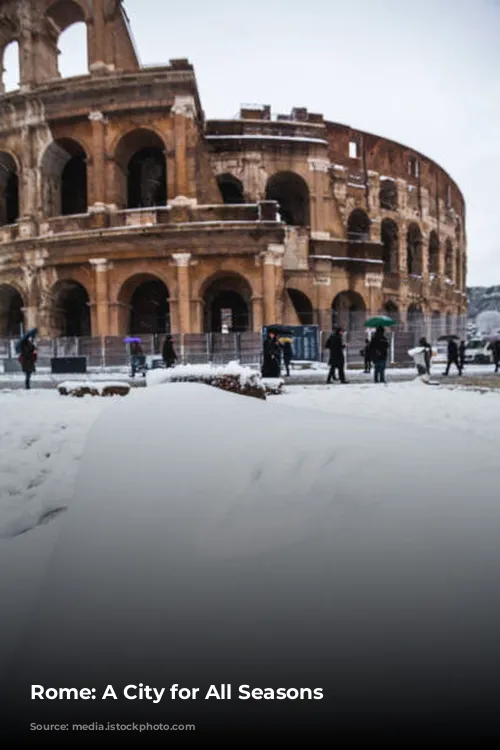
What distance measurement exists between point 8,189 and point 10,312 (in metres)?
6.83

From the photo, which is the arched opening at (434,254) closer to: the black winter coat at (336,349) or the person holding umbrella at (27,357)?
the black winter coat at (336,349)

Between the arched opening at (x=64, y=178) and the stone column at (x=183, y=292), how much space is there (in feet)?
22.8

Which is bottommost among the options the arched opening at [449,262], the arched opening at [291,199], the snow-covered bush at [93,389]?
the snow-covered bush at [93,389]

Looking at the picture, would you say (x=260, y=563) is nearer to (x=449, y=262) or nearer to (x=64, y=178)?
(x=64, y=178)

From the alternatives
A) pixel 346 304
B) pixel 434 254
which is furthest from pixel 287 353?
pixel 434 254

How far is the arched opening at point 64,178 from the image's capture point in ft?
67.5

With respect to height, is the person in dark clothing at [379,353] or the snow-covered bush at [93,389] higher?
the person in dark clothing at [379,353]

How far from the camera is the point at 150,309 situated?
2291 cm

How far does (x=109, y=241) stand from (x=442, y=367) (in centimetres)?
1620

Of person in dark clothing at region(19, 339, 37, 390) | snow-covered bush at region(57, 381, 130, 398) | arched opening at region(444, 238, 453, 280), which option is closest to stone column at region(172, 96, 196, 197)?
person in dark clothing at region(19, 339, 37, 390)


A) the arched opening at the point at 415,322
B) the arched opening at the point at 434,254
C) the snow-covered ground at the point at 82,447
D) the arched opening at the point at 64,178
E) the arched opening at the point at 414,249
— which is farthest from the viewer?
the arched opening at the point at 434,254

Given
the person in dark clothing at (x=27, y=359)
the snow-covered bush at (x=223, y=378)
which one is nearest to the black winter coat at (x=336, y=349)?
the snow-covered bush at (x=223, y=378)

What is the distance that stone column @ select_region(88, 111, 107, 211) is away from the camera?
1933 centimetres

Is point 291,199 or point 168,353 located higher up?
point 291,199
